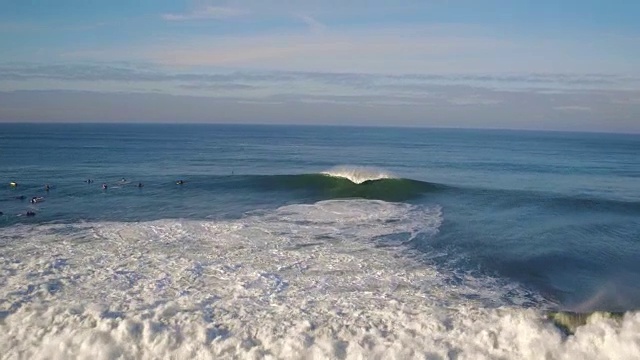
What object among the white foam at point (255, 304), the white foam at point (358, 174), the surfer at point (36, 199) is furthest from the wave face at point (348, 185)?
the surfer at point (36, 199)

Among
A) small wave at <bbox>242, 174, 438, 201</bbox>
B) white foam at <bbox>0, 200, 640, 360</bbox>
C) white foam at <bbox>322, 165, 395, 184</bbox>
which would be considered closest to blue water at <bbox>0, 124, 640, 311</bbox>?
small wave at <bbox>242, 174, 438, 201</bbox>

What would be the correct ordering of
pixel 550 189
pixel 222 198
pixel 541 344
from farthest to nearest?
pixel 550 189
pixel 222 198
pixel 541 344

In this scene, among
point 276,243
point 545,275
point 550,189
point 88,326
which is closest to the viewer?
point 88,326

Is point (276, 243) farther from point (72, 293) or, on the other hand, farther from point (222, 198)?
point (222, 198)

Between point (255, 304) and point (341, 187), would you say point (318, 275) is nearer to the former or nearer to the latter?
point (255, 304)

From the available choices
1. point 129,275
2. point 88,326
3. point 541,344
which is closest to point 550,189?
point 541,344

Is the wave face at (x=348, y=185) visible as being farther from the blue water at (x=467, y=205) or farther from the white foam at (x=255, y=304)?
the white foam at (x=255, y=304)
